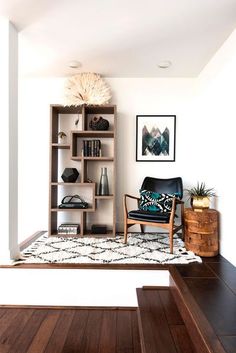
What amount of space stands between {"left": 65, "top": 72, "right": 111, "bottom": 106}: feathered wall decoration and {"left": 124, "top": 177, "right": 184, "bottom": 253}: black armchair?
4.21 feet

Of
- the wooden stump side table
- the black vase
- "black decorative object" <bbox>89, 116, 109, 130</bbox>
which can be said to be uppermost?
"black decorative object" <bbox>89, 116, 109, 130</bbox>

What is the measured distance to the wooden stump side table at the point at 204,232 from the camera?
2459 mm

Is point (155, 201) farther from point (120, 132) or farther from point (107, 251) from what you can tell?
point (120, 132)

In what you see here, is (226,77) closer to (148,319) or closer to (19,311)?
(148,319)

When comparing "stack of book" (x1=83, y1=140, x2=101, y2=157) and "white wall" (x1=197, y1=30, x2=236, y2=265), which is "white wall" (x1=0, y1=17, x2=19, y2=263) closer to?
"stack of book" (x1=83, y1=140, x2=101, y2=157)

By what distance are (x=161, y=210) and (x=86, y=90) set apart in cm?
185

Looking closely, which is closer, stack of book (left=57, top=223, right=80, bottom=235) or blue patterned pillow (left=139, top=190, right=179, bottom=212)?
blue patterned pillow (left=139, top=190, right=179, bottom=212)

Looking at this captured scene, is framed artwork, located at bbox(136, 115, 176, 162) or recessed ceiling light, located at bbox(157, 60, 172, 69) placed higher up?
recessed ceiling light, located at bbox(157, 60, 172, 69)

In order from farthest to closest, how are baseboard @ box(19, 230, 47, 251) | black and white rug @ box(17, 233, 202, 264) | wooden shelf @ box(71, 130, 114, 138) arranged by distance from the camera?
wooden shelf @ box(71, 130, 114, 138) < baseboard @ box(19, 230, 47, 251) < black and white rug @ box(17, 233, 202, 264)

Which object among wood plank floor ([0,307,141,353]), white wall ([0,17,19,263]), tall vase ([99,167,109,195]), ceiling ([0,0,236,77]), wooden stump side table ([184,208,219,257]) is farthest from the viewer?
tall vase ([99,167,109,195])

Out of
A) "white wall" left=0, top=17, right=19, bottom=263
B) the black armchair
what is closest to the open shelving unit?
the black armchair

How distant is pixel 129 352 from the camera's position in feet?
5.26

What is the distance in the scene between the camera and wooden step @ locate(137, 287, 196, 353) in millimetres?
1397

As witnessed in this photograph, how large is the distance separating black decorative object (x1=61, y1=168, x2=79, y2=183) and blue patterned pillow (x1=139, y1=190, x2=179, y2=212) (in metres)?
0.95
